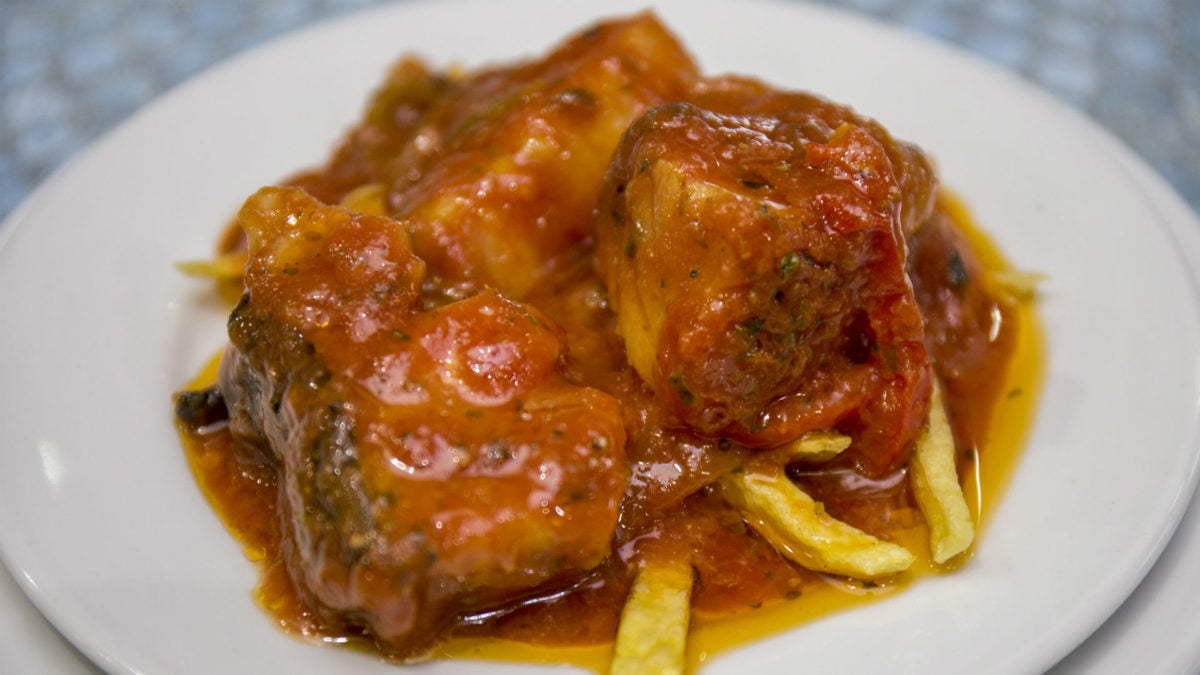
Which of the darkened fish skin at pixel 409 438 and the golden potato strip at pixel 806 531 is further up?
the darkened fish skin at pixel 409 438

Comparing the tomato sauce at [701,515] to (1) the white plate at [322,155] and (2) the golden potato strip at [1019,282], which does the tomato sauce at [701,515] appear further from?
(2) the golden potato strip at [1019,282]

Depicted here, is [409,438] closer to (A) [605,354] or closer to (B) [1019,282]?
(A) [605,354]

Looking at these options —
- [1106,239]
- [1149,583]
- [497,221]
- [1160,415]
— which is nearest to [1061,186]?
[1106,239]

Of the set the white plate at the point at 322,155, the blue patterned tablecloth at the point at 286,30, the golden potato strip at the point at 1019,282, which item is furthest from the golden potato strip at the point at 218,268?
the golden potato strip at the point at 1019,282

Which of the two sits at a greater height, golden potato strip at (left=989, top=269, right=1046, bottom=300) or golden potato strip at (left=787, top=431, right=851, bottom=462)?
golden potato strip at (left=989, top=269, right=1046, bottom=300)

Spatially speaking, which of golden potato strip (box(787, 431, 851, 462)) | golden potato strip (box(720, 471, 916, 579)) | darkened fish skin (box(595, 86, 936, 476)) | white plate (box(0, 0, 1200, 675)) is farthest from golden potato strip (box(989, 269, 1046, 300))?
golden potato strip (box(720, 471, 916, 579))

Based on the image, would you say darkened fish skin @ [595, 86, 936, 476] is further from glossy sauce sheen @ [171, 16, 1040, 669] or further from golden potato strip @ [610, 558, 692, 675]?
golden potato strip @ [610, 558, 692, 675]
